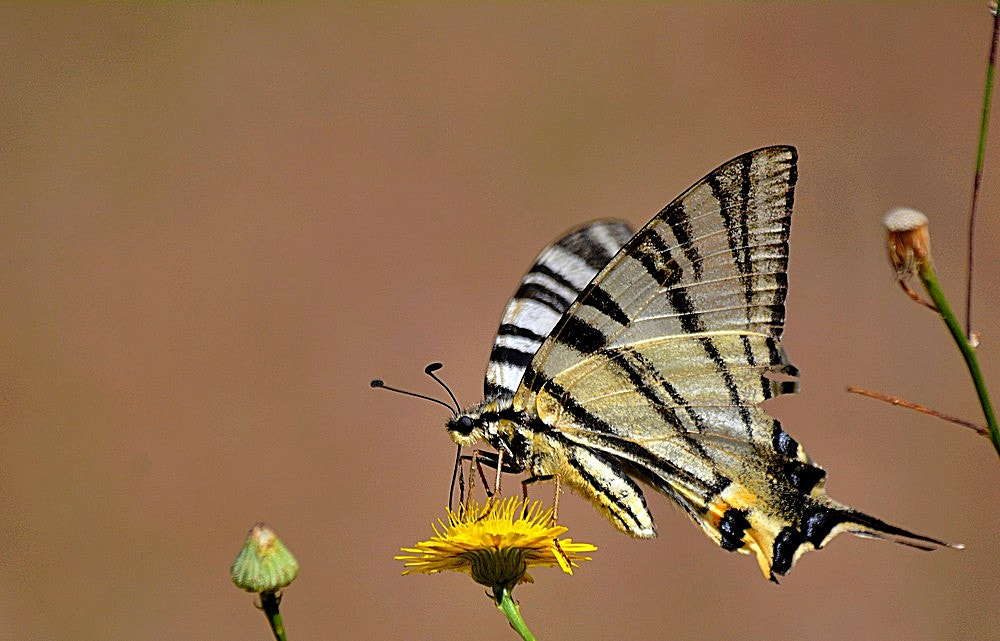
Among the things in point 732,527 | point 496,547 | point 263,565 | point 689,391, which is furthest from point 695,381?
point 263,565

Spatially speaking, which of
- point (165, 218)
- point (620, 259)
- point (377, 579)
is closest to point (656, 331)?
point (620, 259)

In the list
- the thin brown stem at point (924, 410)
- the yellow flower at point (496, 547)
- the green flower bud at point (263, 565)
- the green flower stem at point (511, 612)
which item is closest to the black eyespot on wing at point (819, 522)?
the yellow flower at point (496, 547)

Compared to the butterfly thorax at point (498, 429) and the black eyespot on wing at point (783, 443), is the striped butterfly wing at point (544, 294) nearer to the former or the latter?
the butterfly thorax at point (498, 429)

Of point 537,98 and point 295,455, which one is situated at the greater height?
point 537,98

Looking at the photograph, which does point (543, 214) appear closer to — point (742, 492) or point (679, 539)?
point (679, 539)

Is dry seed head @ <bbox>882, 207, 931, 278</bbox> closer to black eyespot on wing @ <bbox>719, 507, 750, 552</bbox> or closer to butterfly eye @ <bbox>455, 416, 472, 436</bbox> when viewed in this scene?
black eyespot on wing @ <bbox>719, 507, 750, 552</bbox>

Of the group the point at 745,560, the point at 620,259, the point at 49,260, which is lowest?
the point at 745,560
